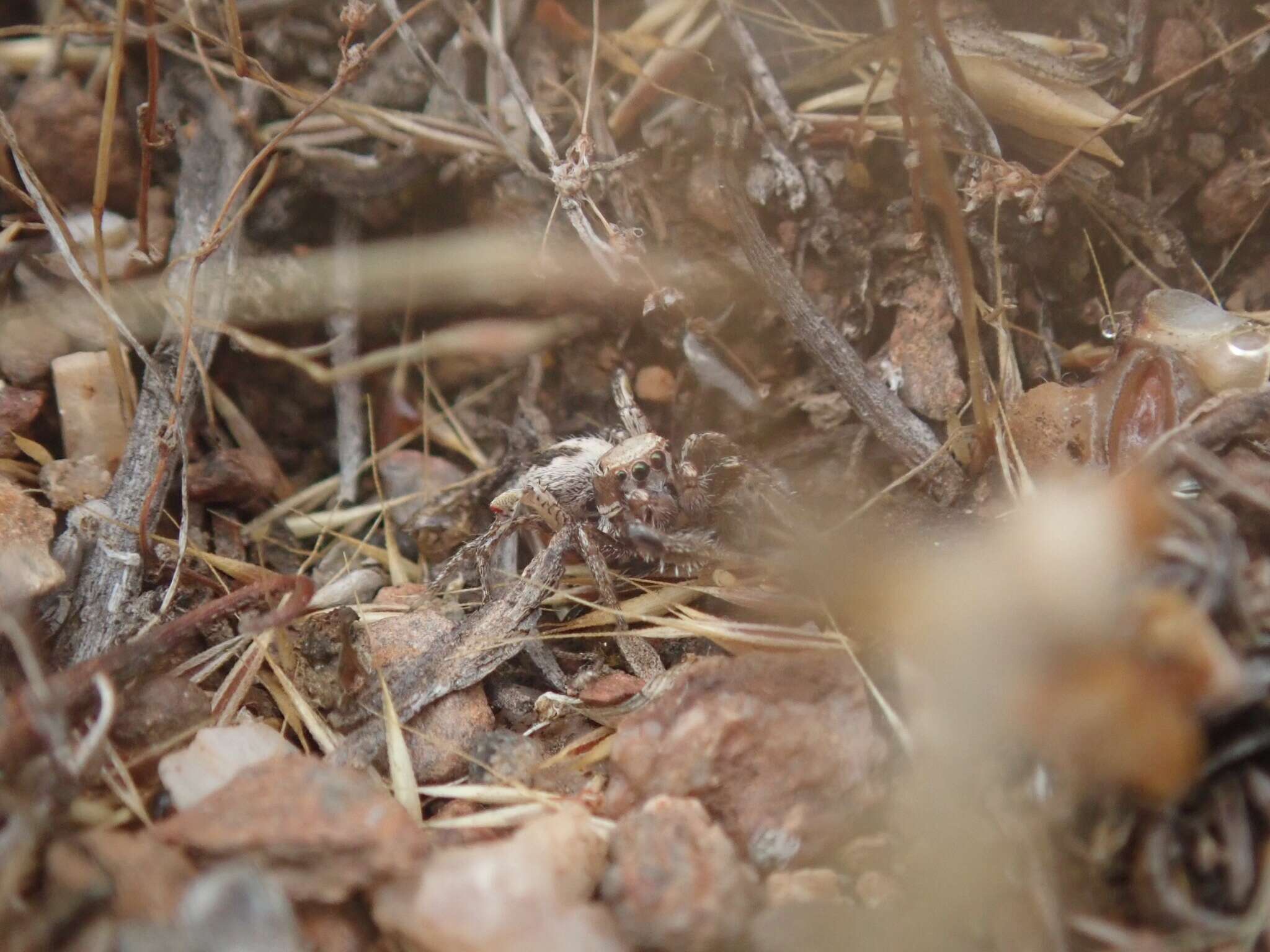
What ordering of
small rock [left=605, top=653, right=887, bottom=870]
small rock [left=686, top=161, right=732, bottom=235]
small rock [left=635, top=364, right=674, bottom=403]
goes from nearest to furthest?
small rock [left=605, top=653, right=887, bottom=870], small rock [left=686, top=161, right=732, bottom=235], small rock [left=635, top=364, right=674, bottom=403]

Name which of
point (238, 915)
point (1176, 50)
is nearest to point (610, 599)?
point (238, 915)

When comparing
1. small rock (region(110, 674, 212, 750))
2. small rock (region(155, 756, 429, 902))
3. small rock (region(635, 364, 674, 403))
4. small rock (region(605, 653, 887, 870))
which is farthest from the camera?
small rock (region(635, 364, 674, 403))

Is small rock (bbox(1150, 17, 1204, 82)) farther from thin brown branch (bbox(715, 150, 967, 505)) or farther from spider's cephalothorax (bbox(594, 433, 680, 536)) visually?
spider's cephalothorax (bbox(594, 433, 680, 536))

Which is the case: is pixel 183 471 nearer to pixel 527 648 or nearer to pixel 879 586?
pixel 527 648

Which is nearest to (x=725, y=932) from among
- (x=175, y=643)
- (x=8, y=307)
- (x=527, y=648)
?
(x=527, y=648)

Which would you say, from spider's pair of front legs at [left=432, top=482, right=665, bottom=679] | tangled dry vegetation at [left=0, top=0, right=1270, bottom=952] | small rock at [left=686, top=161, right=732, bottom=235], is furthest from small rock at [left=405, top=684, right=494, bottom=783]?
small rock at [left=686, top=161, right=732, bottom=235]

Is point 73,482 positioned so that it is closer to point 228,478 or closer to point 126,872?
point 228,478

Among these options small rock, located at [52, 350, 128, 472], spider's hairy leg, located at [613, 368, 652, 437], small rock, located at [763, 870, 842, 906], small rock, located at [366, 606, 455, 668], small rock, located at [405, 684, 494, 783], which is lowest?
small rock, located at [405, 684, 494, 783]
